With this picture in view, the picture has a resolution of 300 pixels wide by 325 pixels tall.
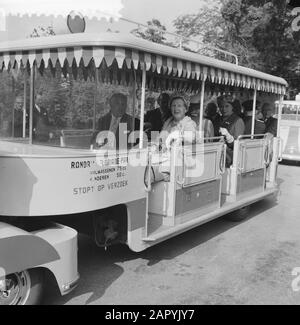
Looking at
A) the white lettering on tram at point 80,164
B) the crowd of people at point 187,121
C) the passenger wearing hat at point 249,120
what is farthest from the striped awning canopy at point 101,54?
the passenger wearing hat at point 249,120

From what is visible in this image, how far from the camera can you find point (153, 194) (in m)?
4.95

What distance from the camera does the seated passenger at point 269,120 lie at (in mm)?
8109

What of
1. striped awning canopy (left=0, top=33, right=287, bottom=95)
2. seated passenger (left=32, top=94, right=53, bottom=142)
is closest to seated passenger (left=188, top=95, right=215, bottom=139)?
striped awning canopy (left=0, top=33, right=287, bottom=95)

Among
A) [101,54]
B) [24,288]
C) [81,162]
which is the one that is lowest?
[24,288]

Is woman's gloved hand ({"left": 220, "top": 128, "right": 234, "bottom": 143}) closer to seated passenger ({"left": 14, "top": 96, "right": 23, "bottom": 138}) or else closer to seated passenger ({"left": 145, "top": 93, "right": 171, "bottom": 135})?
seated passenger ({"left": 145, "top": 93, "right": 171, "bottom": 135})

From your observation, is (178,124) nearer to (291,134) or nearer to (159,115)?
(159,115)

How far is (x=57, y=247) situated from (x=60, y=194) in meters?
0.45

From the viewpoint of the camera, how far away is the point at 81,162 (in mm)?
3891

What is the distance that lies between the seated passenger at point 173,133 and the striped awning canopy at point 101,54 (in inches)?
20.3

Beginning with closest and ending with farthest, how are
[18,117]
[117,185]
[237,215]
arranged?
[117,185]
[18,117]
[237,215]

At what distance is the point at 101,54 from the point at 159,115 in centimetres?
233

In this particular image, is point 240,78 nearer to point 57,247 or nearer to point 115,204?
point 115,204

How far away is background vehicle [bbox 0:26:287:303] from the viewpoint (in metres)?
3.67

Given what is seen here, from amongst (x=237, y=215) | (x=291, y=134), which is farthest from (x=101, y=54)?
(x=291, y=134)
